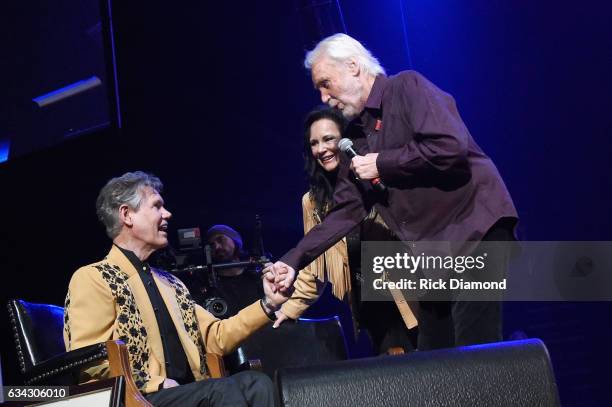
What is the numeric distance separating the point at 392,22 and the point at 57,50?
221 centimetres

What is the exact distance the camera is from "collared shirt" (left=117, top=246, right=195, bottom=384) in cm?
258

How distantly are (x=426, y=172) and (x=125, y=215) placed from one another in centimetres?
129

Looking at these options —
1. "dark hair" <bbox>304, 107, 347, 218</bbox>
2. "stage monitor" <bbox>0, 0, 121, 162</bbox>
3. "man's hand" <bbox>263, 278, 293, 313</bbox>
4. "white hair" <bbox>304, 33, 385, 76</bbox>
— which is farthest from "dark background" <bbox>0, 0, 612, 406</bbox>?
"man's hand" <bbox>263, 278, 293, 313</bbox>

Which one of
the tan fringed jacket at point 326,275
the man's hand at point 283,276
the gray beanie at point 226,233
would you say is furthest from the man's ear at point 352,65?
the gray beanie at point 226,233

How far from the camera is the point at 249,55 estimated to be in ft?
16.2

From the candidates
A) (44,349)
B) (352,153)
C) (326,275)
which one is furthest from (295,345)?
(352,153)

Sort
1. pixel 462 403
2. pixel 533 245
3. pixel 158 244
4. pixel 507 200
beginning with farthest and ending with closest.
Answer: pixel 533 245, pixel 158 244, pixel 507 200, pixel 462 403

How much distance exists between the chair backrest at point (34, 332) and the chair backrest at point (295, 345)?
887 mm

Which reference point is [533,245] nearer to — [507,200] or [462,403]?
[507,200]

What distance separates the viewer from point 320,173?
10.6 feet

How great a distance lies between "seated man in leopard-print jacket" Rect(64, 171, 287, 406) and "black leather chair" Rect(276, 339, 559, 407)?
3.91ft

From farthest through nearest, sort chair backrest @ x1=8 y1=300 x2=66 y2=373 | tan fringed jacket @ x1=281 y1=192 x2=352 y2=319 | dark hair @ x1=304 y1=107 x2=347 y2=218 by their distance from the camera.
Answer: dark hair @ x1=304 y1=107 x2=347 y2=218, tan fringed jacket @ x1=281 y1=192 x2=352 y2=319, chair backrest @ x1=8 y1=300 x2=66 y2=373

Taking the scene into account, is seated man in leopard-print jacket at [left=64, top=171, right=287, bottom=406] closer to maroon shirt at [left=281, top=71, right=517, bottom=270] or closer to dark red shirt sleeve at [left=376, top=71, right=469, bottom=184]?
maroon shirt at [left=281, top=71, right=517, bottom=270]

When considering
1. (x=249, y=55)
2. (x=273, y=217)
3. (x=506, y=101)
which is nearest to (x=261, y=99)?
(x=249, y=55)
